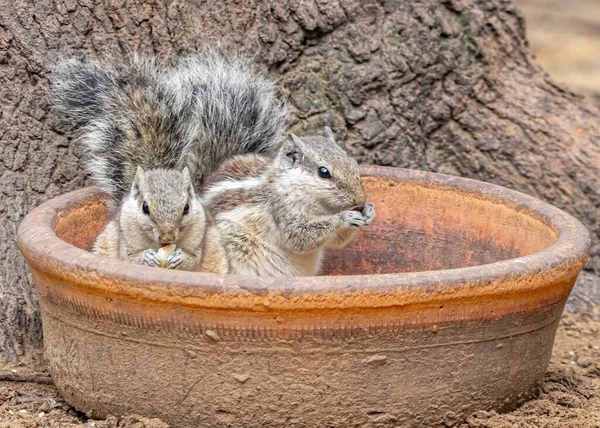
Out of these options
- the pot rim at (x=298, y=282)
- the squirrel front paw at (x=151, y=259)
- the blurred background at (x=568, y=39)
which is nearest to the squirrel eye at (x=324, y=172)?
the squirrel front paw at (x=151, y=259)

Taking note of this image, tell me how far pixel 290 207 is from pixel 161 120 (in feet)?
2.20

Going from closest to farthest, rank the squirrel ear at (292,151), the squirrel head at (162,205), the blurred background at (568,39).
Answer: the squirrel head at (162,205)
the squirrel ear at (292,151)
the blurred background at (568,39)

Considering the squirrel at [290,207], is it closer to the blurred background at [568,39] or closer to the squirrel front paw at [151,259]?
the squirrel front paw at [151,259]

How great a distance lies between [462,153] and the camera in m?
5.23

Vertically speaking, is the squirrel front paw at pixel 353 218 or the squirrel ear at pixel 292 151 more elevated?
the squirrel ear at pixel 292 151

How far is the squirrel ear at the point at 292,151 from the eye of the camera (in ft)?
13.1

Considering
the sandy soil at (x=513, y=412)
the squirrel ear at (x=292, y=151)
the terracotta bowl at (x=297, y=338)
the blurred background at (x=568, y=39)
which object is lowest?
the blurred background at (x=568, y=39)

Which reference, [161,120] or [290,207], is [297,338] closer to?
[290,207]

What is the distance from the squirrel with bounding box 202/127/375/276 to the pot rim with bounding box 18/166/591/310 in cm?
78

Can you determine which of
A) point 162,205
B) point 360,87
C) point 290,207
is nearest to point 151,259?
point 162,205

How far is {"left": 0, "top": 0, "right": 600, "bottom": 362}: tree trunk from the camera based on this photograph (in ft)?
14.3

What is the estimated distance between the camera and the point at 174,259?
141 inches

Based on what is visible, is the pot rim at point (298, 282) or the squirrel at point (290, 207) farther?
the squirrel at point (290, 207)

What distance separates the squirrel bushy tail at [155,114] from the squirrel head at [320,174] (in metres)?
0.42
